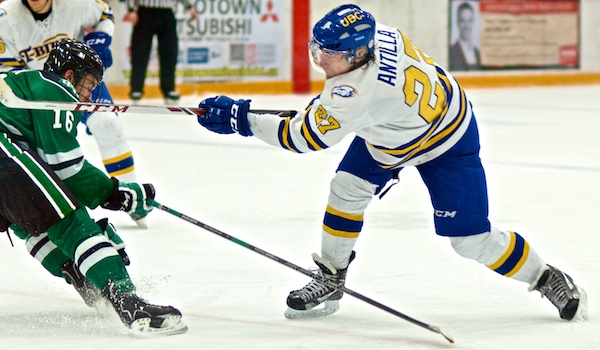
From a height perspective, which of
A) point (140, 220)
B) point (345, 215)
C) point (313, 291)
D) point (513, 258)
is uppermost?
point (345, 215)

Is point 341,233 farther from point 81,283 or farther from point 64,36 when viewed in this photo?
point 64,36

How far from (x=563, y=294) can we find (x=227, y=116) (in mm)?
989

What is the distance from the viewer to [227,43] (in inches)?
402

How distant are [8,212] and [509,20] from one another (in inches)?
378

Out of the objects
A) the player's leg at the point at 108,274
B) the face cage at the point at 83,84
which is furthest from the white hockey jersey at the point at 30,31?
the player's leg at the point at 108,274

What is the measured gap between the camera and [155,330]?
2674 millimetres

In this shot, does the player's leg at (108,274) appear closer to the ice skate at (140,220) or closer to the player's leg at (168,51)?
the ice skate at (140,220)

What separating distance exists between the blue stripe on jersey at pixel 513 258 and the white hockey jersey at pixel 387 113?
1.06 feet

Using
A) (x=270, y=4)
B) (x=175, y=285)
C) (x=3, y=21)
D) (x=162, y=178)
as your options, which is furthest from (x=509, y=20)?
(x=175, y=285)

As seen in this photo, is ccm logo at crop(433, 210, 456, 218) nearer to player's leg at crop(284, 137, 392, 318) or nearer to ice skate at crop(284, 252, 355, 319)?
player's leg at crop(284, 137, 392, 318)

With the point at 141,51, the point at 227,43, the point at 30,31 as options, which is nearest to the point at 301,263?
the point at 30,31

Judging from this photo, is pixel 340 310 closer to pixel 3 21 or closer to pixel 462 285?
pixel 462 285

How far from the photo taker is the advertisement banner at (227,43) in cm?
993

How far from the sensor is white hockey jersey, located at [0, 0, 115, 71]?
14.0ft
